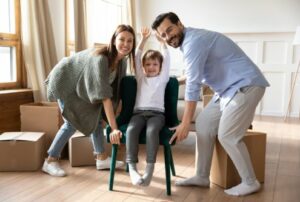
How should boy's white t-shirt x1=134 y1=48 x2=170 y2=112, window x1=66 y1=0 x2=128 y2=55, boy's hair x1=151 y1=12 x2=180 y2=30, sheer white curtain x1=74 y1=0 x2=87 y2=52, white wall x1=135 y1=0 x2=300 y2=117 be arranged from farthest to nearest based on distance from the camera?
white wall x1=135 y1=0 x2=300 y2=117 < window x1=66 y1=0 x2=128 y2=55 < sheer white curtain x1=74 y1=0 x2=87 y2=52 < boy's white t-shirt x1=134 y1=48 x2=170 y2=112 < boy's hair x1=151 y1=12 x2=180 y2=30

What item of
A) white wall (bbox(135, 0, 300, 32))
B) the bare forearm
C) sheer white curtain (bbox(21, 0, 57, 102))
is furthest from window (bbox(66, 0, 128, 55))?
the bare forearm

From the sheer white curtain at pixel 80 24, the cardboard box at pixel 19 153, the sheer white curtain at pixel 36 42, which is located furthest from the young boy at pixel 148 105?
the sheer white curtain at pixel 80 24

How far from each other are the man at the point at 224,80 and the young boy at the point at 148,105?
0.19 meters

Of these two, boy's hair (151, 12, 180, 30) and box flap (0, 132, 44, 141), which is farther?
box flap (0, 132, 44, 141)

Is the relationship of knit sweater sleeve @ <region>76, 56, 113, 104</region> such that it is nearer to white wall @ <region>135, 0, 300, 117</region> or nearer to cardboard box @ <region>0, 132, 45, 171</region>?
cardboard box @ <region>0, 132, 45, 171</region>

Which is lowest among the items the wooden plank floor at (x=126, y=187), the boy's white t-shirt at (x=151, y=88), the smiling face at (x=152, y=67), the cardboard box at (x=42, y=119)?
the wooden plank floor at (x=126, y=187)

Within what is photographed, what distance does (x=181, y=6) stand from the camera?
5.73 metres

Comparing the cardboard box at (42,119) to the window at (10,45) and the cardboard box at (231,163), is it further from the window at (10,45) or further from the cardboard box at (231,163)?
the cardboard box at (231,163)

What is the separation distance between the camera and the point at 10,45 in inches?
131

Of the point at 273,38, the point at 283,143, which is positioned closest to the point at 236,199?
the point at 283,143

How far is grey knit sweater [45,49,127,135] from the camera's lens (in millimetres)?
2369

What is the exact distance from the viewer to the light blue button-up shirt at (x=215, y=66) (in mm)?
2111

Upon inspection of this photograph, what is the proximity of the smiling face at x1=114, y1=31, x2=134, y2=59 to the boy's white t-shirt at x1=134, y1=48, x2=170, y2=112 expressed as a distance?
127mm

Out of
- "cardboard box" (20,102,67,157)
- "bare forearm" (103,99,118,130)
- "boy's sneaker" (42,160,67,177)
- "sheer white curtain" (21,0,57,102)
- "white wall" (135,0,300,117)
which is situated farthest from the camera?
"white wall" (135,0,300,117)
